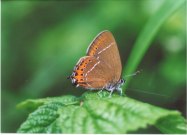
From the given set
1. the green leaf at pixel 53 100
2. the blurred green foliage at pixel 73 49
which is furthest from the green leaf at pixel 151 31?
the blurred green foliage at pixel 73 49

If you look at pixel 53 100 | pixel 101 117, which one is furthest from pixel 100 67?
pixel 101 117

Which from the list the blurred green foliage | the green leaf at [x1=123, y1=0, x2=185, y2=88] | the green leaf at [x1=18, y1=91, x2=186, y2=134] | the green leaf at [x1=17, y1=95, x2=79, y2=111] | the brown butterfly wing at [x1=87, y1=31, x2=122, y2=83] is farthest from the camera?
the blurred green foliage

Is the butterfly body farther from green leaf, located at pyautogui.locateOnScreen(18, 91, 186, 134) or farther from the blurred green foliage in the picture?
the blurred green foliage

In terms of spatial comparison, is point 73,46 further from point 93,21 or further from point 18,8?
point 18,8

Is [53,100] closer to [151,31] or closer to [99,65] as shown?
[99,65]

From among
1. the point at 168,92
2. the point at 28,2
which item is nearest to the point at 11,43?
the point at 28,2

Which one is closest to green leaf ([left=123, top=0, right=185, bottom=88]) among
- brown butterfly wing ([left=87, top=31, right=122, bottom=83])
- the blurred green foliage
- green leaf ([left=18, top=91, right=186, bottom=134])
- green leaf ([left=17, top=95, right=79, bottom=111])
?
brown butterfly wing ([left=87, top=31, right=122, bottom=83])

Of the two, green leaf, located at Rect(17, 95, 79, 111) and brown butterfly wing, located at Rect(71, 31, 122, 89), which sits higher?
brown butterfly wing, located at Rect(71, 31, 122, 89)

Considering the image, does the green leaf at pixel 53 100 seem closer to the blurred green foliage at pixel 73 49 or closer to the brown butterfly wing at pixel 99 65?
the brown butterfly wing at pixel 99 65
